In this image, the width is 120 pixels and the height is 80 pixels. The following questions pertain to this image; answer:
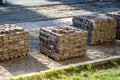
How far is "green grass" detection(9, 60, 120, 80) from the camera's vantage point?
7.46 meters

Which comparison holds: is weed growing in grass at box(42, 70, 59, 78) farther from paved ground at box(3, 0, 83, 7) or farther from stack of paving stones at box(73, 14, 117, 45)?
paved ground at box(3, 0, 83, 7)

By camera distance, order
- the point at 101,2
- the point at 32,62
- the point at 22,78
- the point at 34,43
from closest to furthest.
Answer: the point at 22,78 < the point at 32,62 < the point at 34,43 < the point at 101,2

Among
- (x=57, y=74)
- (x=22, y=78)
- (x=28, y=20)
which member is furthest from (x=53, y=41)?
(x=28, y=20)

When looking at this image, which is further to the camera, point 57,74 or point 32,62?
point 32,62

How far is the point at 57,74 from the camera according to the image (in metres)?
7.66

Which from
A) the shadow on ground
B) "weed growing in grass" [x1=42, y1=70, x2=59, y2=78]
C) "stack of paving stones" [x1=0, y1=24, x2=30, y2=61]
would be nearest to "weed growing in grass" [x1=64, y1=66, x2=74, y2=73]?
"weed growing in grass" [x1=42, y1=70, x2=59, y2=78]

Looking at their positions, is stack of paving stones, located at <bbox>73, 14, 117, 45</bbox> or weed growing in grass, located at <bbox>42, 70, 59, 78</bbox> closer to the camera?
weed growing in grass, located at <bbox>42, 70, 59, 78</bbox>

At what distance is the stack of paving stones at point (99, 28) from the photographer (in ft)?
33.7

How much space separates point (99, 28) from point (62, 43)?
203 centimetres

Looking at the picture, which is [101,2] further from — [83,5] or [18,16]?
[18,16]

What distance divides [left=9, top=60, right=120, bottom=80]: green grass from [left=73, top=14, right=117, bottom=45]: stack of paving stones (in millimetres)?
2281

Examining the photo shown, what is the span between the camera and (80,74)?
777 centimetres

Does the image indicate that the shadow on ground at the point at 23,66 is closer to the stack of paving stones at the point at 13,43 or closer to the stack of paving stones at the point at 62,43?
the stack of paving stones at the point at 13,43

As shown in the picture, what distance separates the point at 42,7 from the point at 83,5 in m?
2.66
